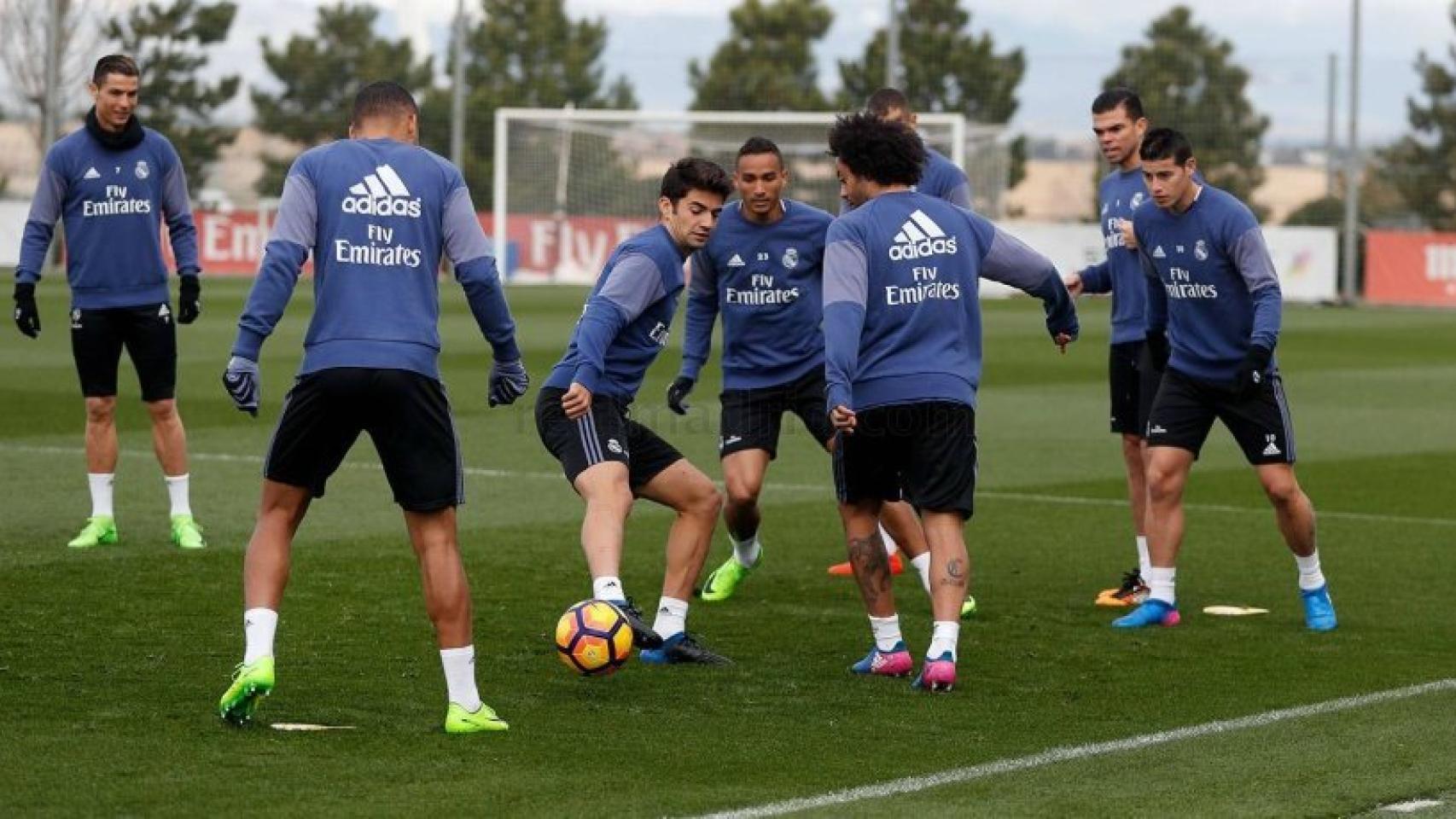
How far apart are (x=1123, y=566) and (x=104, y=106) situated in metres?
5.61

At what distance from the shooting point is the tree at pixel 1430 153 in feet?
180

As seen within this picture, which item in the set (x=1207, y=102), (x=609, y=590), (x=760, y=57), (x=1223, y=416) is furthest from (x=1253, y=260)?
(x=760, y=57)

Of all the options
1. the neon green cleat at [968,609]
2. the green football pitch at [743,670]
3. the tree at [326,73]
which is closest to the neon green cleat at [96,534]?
the green football pitch at [743,670]

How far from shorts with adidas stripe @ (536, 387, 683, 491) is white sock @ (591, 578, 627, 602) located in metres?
0.48

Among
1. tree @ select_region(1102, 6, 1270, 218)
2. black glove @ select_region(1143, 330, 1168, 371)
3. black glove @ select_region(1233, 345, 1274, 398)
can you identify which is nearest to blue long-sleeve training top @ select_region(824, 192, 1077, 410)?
black glove @ select_region(1233, 345, 1274, 398)

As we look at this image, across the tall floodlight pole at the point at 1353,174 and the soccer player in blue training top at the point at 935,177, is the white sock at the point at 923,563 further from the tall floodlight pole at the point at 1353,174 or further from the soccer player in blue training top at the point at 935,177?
the tall floodlight pole at the point at 1353,174

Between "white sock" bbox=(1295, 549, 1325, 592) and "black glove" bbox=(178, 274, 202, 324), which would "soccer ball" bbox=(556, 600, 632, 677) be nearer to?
"white sock" bbox=(1295, 549, 1325, 592)

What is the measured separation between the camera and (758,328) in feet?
35.3

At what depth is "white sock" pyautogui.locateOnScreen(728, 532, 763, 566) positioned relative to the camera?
11.4 m

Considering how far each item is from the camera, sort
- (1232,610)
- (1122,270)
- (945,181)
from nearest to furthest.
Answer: (1232,610) → (1122,270) → (945,181)

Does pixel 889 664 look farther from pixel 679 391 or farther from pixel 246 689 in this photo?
pixel 246 689

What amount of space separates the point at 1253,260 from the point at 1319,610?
1538 millimetres

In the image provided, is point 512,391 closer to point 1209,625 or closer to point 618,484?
point 618,484

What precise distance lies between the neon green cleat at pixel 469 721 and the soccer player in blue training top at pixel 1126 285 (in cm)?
426
